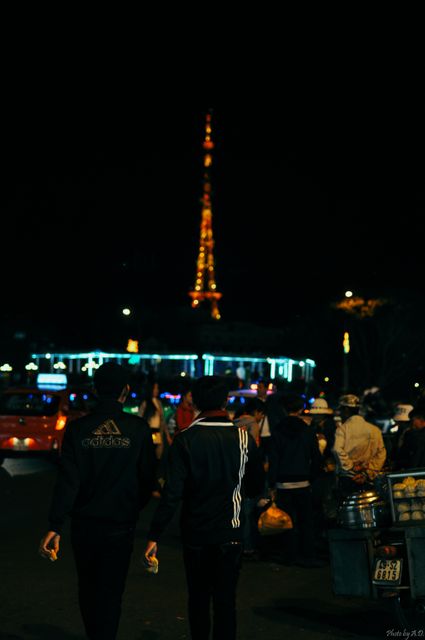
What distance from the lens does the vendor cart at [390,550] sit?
749 cm

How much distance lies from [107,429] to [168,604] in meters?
3.14

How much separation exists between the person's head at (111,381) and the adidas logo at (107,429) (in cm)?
17

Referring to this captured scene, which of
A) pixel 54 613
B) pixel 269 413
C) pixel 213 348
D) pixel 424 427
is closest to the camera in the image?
pixel 54 613

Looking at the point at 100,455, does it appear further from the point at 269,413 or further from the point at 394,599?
the point at 269,413

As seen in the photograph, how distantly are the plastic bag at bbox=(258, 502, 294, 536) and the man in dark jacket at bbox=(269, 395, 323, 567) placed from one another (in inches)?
12.5

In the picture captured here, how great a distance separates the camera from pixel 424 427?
10.7 meters

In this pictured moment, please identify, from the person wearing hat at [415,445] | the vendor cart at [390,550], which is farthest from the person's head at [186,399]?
the vendor cart at [390,550]

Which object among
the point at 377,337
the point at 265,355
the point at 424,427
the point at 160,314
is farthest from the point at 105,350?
the point at 424,427

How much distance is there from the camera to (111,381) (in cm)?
630

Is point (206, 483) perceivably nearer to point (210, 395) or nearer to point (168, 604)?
point (210, 395)

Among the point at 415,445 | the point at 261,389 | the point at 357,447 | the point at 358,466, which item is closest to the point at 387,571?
the point at 415,445

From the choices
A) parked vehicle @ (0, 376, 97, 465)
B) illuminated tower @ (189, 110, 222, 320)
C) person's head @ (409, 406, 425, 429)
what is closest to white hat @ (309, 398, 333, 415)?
person's head @ (409, 406, 425, 429)

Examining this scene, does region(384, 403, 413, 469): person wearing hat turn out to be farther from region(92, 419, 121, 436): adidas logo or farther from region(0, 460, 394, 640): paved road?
region(92, 419, 121, 436): adidas logo

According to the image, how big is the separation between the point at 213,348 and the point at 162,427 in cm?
8767
